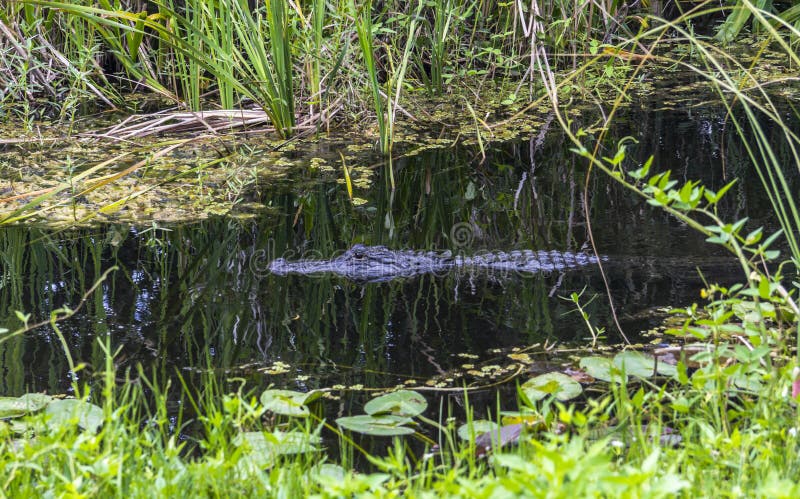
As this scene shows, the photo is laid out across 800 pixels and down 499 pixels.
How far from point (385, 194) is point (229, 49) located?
139cm

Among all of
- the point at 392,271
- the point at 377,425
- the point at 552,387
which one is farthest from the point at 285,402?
the point at 392,271

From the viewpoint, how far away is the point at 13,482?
1.72 meters

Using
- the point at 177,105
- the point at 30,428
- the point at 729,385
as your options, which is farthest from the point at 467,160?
the point at 30,428

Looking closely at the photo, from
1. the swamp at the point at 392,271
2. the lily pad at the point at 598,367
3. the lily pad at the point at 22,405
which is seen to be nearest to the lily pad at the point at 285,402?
the swamp at the point at 392,271

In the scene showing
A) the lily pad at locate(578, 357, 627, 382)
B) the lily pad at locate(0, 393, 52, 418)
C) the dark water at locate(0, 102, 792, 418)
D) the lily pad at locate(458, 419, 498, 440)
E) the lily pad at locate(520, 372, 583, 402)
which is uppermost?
the dark water at locate(0, 102, 792, 418)

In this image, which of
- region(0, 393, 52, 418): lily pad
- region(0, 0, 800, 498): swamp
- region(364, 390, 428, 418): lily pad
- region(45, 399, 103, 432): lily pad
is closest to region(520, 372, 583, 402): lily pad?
region(0, 0, 800, 498): swamp

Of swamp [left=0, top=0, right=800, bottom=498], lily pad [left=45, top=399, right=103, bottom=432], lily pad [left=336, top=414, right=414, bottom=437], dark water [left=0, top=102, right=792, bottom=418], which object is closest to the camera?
swamp [left=0, top=0, right=800, bottom=498]

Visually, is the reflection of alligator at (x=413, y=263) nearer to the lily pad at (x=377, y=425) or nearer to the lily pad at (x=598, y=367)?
the lily pad at (x=598, y=367)

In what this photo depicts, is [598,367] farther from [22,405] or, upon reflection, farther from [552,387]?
[22,405]

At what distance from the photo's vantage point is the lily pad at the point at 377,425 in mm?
2203

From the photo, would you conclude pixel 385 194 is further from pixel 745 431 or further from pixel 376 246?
pixel 745 431

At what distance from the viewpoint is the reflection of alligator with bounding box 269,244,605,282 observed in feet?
11.1

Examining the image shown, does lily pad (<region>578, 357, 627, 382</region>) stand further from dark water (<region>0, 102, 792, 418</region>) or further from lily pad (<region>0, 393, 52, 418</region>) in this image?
lily pad (<region>0, 393, 52, 418</region>)

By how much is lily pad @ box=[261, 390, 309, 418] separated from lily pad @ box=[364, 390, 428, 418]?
7.0 inches
